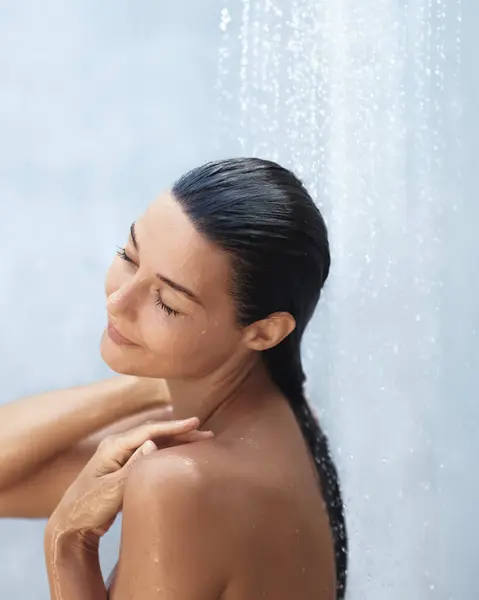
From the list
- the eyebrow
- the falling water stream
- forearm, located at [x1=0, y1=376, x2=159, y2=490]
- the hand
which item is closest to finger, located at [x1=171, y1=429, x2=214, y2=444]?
the hand

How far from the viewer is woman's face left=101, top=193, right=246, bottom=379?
2.24 feet

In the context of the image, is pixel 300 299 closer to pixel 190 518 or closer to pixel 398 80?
pixel 190 518

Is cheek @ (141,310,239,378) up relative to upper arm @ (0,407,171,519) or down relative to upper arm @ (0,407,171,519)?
up

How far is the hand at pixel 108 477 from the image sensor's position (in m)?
0.68

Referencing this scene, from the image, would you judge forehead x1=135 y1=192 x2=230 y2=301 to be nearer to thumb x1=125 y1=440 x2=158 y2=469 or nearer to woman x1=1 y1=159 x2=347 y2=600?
woman x1=1 y1=159 x2=347 y2=600

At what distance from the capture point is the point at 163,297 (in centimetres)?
70

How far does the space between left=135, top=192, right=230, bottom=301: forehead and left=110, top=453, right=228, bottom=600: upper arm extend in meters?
0.14

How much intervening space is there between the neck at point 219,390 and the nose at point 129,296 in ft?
0.33

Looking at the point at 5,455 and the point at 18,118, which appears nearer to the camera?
the point at 5,455

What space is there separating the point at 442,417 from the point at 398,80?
44cm

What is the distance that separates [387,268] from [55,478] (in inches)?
19.4

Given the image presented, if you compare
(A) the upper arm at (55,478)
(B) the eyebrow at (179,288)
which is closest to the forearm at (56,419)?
(A) the upper arm at (55,478)

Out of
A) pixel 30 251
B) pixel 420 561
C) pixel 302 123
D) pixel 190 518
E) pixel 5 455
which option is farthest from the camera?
pixel 30 251

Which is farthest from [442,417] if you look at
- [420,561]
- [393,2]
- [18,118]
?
[18,118]
